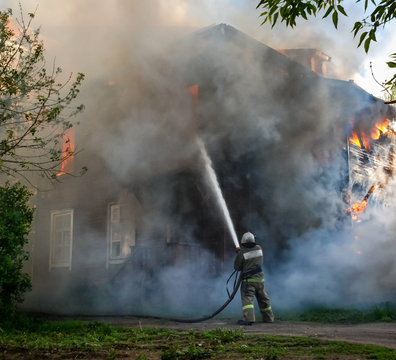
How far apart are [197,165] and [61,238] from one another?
256 inches

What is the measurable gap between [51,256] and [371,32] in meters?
14.2

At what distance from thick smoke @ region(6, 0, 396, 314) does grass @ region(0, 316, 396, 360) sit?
15.3ft

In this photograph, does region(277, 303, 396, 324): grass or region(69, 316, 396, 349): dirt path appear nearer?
region(69, 316, 396, 349): dirt path

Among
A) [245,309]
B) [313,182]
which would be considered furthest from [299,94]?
[245,309]

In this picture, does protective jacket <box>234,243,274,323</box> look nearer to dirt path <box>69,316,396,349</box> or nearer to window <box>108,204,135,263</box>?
dirt path <box>69,316,396,349</box>

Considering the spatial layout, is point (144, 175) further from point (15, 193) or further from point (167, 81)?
point (15, 193)

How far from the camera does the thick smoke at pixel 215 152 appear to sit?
38.7 feet

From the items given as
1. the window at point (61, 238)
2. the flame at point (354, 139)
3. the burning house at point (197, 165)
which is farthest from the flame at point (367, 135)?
the window at point (61, 238)

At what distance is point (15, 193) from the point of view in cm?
834

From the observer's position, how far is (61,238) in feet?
52.9

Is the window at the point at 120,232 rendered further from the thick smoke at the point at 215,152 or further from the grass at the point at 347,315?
the grass at the point at 347,315

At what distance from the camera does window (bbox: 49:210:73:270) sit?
15.7 m

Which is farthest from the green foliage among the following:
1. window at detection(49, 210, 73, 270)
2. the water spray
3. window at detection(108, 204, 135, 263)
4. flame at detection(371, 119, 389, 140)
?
flame at detection(371, 119, 389, 140)

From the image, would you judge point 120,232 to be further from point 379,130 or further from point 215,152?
point 379,130
